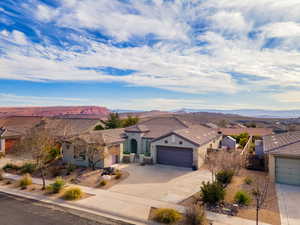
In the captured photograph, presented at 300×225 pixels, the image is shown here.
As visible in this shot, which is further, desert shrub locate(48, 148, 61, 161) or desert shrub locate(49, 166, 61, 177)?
desert shrub locate(48, 148, 61, 161)

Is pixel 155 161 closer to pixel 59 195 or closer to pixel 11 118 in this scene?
pixel 59 195

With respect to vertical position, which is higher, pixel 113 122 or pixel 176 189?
pixel 113 122

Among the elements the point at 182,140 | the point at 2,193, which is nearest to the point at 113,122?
the point at 182,140

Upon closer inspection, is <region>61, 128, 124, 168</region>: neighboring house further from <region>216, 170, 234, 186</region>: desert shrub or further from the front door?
<region>216, 170, 234, 186</region>: desert shrub

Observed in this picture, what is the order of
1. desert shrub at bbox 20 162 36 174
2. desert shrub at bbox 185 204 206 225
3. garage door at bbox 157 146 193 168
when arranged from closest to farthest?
desert shrub at bbox 185 204 206 225 < desert shrub at bbox 20 162 36 174 < garage door at bbox 157 146 193 168

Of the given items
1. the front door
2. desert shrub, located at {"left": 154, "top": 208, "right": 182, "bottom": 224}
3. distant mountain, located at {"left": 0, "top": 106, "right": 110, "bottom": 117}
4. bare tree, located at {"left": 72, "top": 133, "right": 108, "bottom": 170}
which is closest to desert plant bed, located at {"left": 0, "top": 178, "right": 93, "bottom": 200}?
bare tree, located at {"left": 72, "top": 133, "right": 108, "bottom": 170}

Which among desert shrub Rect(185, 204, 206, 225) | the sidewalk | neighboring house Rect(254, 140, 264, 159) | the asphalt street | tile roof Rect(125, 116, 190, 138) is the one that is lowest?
the asphalt street

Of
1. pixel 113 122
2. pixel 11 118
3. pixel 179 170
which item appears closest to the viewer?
pixel 179 170

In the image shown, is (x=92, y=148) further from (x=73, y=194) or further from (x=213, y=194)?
(x=213, y=194)
